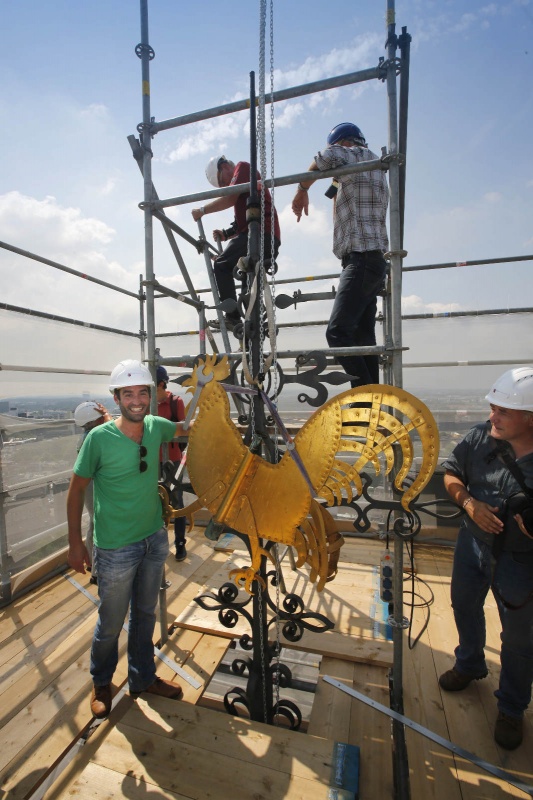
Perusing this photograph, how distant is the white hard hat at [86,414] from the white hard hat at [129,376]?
163 centimetres

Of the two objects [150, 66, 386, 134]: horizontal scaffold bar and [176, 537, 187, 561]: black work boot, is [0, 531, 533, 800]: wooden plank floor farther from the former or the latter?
[150, 66, 386, 134]: horizontal scaffold bar

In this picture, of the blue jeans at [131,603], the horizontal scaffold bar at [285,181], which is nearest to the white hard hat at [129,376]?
the blue jeans at [131,603]

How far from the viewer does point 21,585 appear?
355cm

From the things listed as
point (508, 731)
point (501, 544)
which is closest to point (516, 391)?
point (501, 544)

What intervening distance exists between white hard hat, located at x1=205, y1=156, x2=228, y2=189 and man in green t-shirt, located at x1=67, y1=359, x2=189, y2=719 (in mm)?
1748

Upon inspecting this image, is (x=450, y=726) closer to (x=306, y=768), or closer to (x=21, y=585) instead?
(x=306, y=768)

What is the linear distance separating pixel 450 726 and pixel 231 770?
4.34ft

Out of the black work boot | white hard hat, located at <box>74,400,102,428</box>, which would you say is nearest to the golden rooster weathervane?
white hard hat, located at <box>74,400,102,428</box>

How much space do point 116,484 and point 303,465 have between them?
1.14 m

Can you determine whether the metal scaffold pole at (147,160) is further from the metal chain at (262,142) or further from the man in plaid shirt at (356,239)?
the man in plaid shirt at (356,239)

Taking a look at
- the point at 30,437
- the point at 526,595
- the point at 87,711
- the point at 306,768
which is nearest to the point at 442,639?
the point at 526,595

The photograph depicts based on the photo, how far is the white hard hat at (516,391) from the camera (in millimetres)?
1827

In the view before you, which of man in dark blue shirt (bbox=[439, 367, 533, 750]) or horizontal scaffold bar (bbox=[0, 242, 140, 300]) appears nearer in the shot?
man in dark blue shirt (bbox=[439, 367, 533, 750])

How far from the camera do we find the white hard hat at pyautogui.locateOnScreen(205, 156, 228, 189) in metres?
2.90
